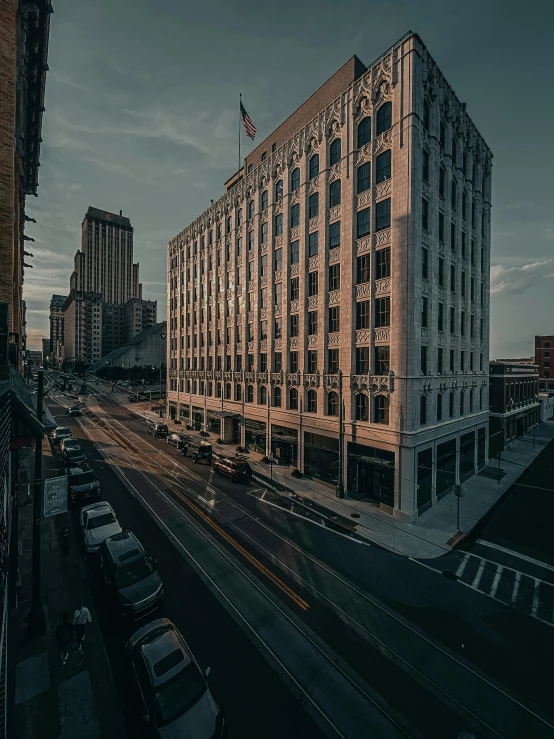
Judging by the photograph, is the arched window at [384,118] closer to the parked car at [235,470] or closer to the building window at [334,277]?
the building window at [334,277]

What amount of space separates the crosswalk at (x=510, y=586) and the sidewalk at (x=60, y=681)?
15.2 m

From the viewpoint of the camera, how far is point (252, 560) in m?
16.4

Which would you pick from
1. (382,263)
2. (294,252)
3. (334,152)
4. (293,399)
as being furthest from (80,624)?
(334,152)

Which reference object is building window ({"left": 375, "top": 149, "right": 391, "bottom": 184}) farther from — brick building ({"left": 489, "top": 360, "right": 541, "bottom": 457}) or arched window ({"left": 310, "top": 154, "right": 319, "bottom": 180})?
brick building ({"left": 489, "top": 360, "right": 541, "bottom": 457})

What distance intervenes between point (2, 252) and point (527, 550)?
94.8ft

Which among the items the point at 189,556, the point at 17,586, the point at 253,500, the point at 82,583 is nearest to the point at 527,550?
the point at 253,500

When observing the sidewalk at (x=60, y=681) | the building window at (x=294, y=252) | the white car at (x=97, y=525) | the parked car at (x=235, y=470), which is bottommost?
the sidewalk at (x=60, y=681)

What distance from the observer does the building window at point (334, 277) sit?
27906 mm

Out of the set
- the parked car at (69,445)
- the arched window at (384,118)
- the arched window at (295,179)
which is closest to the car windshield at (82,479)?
the parked car at (69,445)

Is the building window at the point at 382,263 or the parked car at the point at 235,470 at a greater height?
the building window at the point at 382,263

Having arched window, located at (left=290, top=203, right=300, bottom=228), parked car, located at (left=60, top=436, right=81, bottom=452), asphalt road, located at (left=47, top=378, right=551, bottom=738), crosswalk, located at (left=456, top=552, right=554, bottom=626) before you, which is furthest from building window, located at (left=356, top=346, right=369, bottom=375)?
parked car, located at (left=60, top=436, right=81, bottom=452)

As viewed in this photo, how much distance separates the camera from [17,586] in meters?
14.0

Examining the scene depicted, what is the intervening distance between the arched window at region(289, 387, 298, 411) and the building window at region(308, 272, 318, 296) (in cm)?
944

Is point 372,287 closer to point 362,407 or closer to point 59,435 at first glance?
point 362,407
